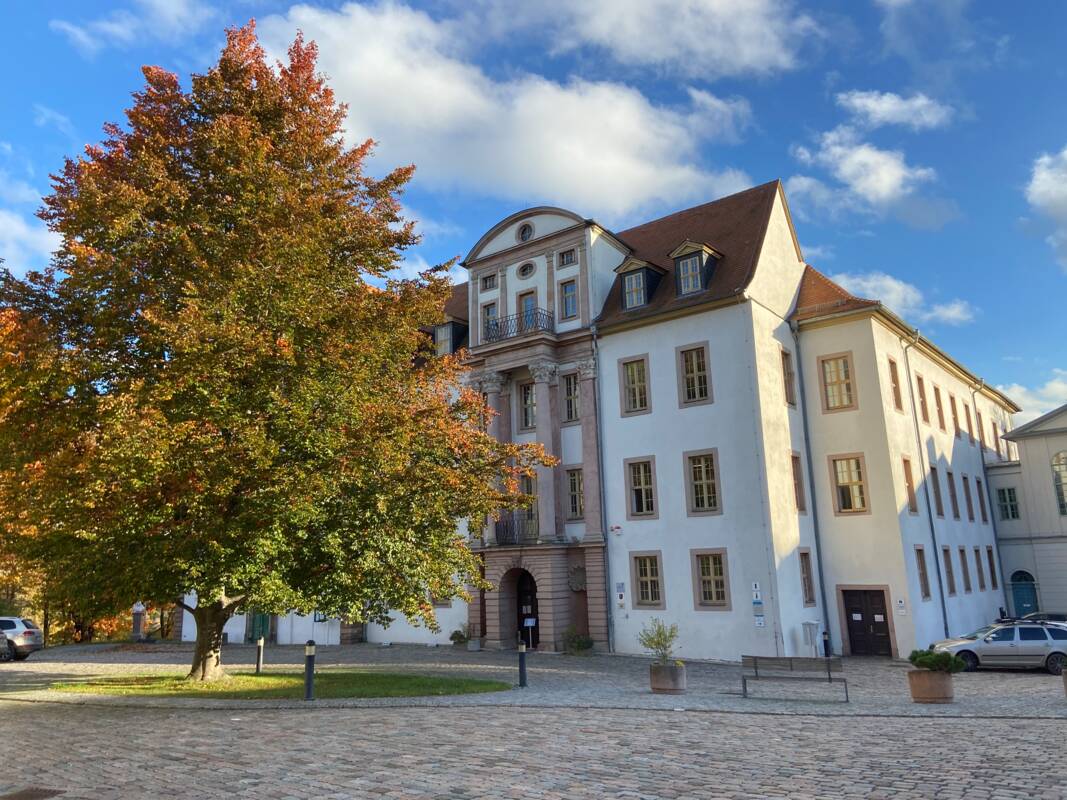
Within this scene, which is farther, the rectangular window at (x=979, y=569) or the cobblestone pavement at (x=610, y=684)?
the rectangular window at (x=979, y=569)

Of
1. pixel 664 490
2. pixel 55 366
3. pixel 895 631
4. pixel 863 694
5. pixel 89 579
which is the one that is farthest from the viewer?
pixel 664 490

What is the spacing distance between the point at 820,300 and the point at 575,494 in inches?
451

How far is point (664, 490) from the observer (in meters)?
26.5

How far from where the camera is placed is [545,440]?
94.7 ft

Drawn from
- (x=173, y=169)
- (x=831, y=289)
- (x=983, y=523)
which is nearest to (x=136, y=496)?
(x=173, y=169)

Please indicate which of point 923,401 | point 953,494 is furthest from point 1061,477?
point 923,401

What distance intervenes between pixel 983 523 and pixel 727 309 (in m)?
19.1

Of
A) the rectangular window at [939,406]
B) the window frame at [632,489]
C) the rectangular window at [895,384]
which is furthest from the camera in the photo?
the rectangular window at [939,406]

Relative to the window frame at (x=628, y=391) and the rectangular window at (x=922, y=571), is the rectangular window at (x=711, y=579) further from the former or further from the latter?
the rectangular window at (x=922, y=571)

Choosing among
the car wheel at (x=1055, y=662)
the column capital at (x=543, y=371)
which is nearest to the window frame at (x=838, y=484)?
the car wheel at (x=1055, y=662)

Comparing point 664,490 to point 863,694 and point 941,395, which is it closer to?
point 863,694

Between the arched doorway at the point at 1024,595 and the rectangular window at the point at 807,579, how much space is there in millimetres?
16126

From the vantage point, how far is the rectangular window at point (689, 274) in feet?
89.4

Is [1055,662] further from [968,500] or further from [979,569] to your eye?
[968,500]
